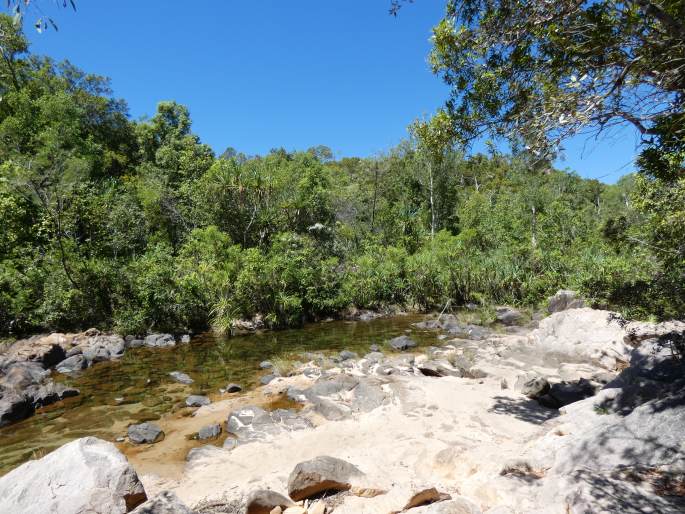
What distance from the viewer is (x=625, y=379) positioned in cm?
603

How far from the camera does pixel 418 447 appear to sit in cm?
594

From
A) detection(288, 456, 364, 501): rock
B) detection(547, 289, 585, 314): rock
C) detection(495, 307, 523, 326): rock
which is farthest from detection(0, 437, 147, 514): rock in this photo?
detection(547, 289, 585, 314): rock

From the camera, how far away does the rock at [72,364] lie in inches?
476

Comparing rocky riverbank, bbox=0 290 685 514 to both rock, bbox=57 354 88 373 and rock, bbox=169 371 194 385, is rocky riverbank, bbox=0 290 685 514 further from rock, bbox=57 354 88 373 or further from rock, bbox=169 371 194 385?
rock, bbox=57 354 88 373

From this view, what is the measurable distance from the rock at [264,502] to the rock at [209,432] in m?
2.87

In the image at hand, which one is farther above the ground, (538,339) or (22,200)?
(22,200)

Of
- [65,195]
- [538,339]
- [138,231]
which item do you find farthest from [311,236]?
[538,339]

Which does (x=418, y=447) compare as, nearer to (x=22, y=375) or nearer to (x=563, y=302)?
(x=22, y=375)

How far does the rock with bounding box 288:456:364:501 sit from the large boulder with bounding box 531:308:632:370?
768 cm

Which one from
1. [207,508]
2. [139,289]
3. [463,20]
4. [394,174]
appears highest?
[394,174]

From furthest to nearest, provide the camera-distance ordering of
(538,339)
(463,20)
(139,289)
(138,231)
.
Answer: (138,231) < (139,289) < (538,339) < (463,20)

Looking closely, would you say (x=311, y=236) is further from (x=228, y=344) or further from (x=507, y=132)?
(x=507, y=132)

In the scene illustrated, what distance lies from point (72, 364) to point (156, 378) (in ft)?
11.1

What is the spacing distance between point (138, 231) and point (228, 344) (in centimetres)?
1125
